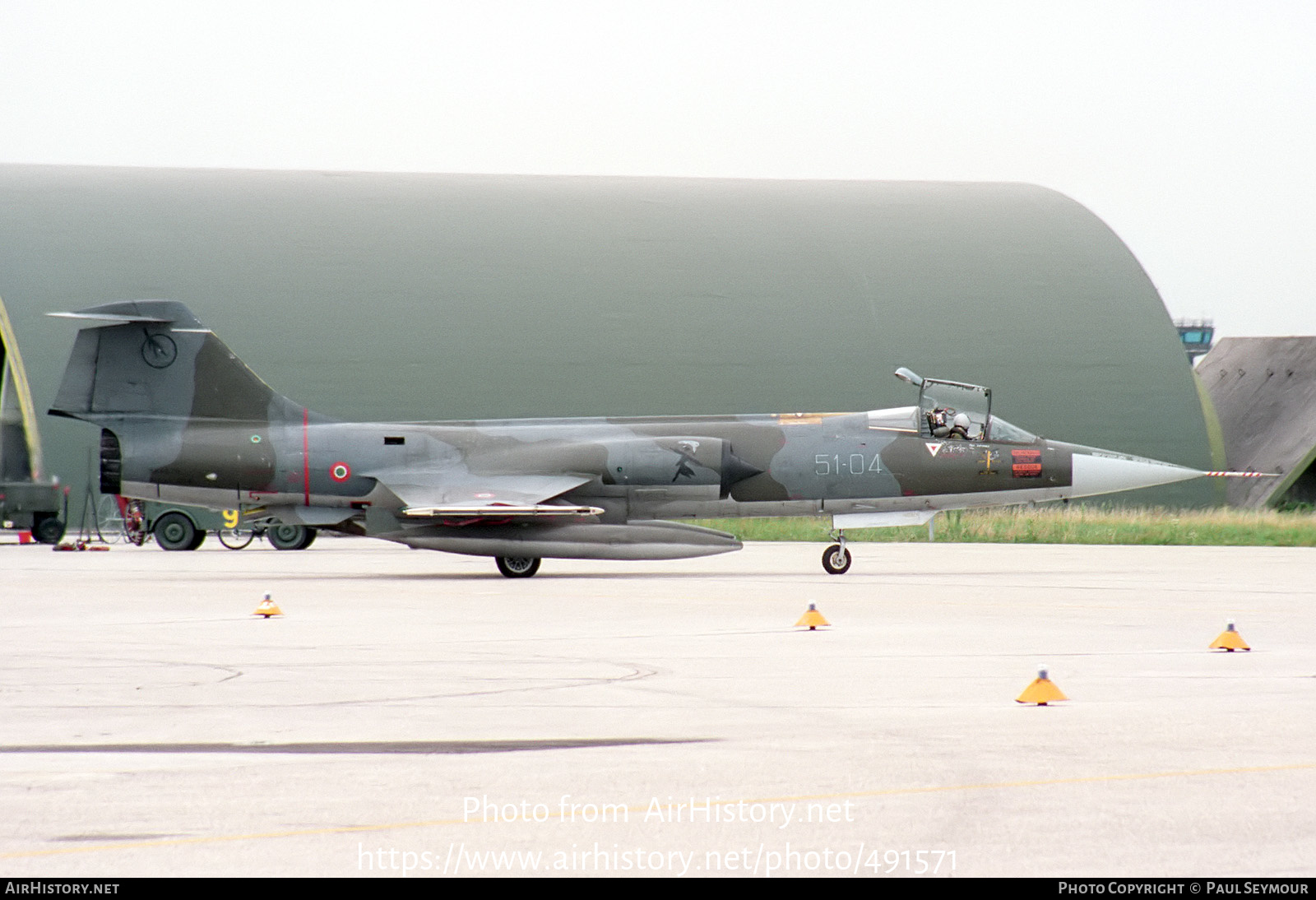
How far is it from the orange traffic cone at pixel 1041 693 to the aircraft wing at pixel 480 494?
41.6 feet

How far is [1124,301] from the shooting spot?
139 ft

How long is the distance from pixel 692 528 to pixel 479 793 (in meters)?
15.4

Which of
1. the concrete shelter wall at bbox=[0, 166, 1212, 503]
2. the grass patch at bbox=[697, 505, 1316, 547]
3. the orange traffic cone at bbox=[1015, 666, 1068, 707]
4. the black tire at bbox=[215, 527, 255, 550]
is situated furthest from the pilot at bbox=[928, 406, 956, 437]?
the concrete shelter wall at bbox=[0, 166, 1212, 503]

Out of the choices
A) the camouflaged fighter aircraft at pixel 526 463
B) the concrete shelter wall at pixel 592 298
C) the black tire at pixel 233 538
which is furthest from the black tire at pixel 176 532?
the camouflaged fighter aircraft at pixel 526 463

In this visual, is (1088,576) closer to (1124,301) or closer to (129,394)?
(129,394)

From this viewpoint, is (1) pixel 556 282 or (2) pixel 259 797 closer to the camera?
(2) pixel 259 797

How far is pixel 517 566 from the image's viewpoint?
70.7 feet

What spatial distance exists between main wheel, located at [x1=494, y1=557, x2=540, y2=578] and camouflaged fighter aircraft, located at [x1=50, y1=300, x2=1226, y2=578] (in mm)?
26

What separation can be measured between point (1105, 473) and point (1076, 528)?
1235 cm

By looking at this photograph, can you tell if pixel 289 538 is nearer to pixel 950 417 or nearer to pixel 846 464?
pixel 846 464

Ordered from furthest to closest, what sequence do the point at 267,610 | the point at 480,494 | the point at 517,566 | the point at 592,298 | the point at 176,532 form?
the point at 592,298 → the point at 176,532 → the point at 480,494 → the point at 517,566 → the point at 267,610

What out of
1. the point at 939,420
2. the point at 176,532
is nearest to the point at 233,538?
the point at 176,532

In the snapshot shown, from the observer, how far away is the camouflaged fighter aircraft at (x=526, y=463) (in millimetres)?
21562
